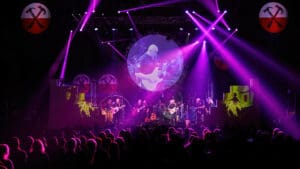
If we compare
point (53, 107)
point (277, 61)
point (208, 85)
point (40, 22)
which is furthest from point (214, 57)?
point (40, 22)

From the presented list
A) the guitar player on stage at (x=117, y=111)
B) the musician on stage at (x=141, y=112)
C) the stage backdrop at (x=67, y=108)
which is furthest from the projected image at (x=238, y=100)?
the guitar player on stage at (x=117, y=111)

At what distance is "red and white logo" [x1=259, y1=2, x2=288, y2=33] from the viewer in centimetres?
1424

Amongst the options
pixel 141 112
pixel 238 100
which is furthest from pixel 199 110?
pixel 238 100

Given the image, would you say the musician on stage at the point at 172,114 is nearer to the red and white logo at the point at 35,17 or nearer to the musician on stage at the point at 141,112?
the musician on stage at the point at 141,112

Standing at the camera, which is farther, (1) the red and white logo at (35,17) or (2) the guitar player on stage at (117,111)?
(2) the guitar player on stage at (117,111)

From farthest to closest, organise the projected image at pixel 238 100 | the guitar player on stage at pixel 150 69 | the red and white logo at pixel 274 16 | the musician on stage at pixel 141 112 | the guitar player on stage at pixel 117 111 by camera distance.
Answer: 1. the musician on stage at pixel 141 112
2. the guitar player on stage at pixel 117 111
3. the guitar player on stage at pixel 150 69
4. the projected image at pixel 238 100
5. the red and white logo at pixel 274 16

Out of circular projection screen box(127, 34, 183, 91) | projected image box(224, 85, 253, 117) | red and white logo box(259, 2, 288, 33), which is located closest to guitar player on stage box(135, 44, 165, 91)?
circular projection screen box(127, 34, 183, 91)

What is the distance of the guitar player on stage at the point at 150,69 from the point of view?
78.1 feet

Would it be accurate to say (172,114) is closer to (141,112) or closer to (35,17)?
(141,112)

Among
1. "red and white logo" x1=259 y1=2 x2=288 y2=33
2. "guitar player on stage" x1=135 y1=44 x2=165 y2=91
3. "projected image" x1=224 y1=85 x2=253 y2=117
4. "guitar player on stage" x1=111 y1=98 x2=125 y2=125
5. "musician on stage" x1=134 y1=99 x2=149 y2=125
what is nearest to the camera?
"red and white logo" x1=259 y1=2 x2=288 y2=33

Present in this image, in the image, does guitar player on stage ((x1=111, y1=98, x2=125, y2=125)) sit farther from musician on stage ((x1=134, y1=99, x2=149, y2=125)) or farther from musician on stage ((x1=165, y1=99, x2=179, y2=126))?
musician on stage ((x1=165, y1=99, x2=179, y2=126))

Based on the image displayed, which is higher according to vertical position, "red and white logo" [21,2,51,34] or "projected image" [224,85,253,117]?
"red and white logo" [21,2,51,34]

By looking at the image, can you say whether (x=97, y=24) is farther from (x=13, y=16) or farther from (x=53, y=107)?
(x=53, y=107)

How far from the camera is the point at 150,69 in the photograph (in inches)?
938
